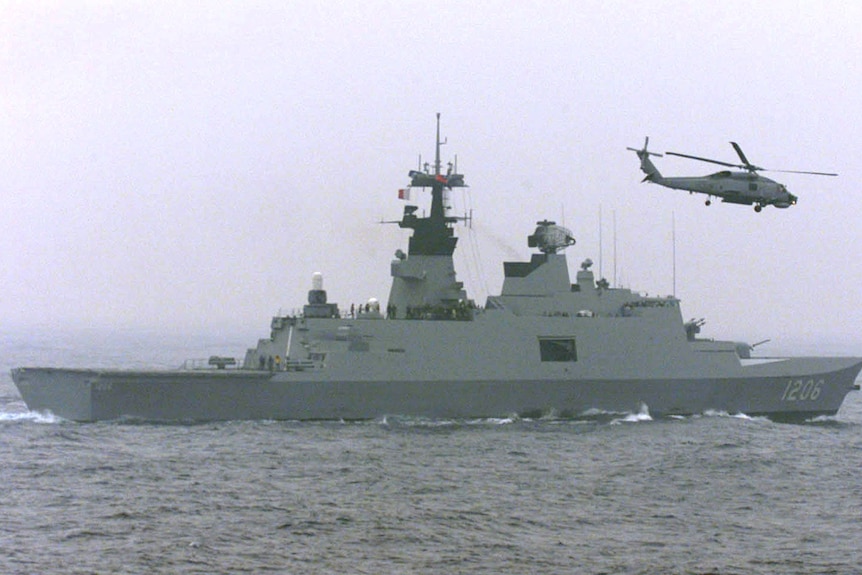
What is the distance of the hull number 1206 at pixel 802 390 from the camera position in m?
29.6

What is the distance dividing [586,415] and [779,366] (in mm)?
5548

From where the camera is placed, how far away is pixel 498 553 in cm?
1514

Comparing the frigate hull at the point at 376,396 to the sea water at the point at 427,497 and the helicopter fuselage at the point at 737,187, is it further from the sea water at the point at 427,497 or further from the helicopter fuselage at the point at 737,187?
the helicopter fuselage at the point at 737,187

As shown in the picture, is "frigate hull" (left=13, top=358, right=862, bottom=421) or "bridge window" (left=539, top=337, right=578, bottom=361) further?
"bridge window" (left=539, top=337, right=578, bottom=361)

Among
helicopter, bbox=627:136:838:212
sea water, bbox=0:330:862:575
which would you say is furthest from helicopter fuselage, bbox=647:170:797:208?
sea water, bbox=0:330:862:575

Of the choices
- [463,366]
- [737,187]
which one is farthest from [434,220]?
[737,187]

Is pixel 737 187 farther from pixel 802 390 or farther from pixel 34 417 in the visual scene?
pixel 34 417

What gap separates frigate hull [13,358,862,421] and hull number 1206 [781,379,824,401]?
3 centimetres

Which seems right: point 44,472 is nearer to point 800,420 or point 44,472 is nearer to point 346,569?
point 346,569

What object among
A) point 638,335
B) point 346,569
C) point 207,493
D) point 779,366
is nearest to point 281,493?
point 207,493

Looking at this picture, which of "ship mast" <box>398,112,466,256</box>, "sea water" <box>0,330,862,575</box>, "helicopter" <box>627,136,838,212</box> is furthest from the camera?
"ship mast" <box>398,112,466,256</box>

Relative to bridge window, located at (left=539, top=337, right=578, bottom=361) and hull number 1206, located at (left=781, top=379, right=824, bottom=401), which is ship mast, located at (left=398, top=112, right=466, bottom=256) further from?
hull number 1206, located at (left=781, top=379, right=824, bottom=401)

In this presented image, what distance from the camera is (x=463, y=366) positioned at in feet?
89.0

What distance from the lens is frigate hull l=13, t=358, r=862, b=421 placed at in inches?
1002
